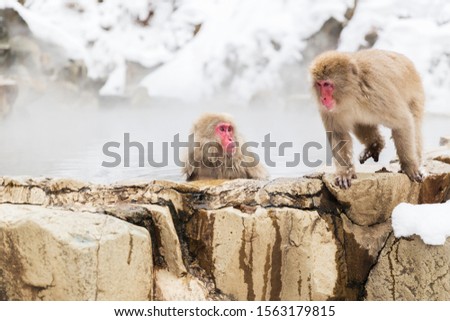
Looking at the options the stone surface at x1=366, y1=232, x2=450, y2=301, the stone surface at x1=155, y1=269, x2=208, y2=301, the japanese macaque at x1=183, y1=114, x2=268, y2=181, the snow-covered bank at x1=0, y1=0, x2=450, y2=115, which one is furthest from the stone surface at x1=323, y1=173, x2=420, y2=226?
the snow-covered bank at x1=0, y1=0, x2=450, y2=115

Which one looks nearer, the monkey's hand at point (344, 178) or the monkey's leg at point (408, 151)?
the monkey's hand at point (344, 178)

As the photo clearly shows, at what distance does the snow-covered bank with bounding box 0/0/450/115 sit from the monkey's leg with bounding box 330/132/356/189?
22.6 feet

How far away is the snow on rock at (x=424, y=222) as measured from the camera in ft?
8.52

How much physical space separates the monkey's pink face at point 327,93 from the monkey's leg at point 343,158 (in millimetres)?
231

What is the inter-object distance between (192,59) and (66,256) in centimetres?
943

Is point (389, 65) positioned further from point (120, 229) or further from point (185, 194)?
point (120, 229)

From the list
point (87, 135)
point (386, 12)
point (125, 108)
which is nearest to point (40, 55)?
point (125, 108)

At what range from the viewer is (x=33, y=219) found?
234cm

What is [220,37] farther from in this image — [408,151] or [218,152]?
[408,151]

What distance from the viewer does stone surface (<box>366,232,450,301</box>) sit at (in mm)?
2617

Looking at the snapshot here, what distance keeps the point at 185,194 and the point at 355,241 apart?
77 cm

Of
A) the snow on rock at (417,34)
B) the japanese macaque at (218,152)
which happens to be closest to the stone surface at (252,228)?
the japanese macaque at (218,152)

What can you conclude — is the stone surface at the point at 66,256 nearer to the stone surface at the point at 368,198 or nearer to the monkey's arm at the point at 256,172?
the stone surface at the point at 368,198

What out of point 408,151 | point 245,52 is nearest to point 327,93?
point 408,151
